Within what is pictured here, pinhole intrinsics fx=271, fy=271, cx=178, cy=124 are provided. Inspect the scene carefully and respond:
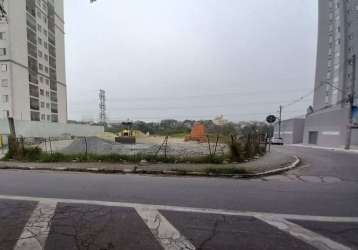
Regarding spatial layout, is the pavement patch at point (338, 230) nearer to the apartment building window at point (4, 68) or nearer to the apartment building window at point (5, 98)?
the apartment building window at point (5, 98)

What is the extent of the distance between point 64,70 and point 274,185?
78.8 metres

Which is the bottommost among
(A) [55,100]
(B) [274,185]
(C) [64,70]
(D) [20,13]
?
(B) [274,185]

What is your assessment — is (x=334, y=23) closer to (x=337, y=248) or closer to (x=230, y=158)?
(x=230, y=158)

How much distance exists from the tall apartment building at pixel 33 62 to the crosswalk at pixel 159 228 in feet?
152

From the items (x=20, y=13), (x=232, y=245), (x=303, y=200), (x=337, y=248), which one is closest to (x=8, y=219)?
(x=232, y=245)

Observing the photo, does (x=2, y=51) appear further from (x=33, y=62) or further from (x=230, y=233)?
(x=230, y=233)

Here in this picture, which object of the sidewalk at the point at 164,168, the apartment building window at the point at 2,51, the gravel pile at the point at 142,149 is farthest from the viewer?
the apartment building window at the point at 2,51

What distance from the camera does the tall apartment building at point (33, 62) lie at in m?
50.4

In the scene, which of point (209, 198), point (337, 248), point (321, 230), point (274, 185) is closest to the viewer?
point (337, 248)

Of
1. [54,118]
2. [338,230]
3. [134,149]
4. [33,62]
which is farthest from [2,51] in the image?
[338,230]

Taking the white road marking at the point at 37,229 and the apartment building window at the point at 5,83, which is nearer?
the white road marking at the point at 37,229

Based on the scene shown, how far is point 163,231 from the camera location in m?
4.62

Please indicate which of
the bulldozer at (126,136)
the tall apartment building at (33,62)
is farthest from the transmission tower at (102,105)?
the bulldozer at (126,136)

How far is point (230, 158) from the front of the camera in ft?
45.3
